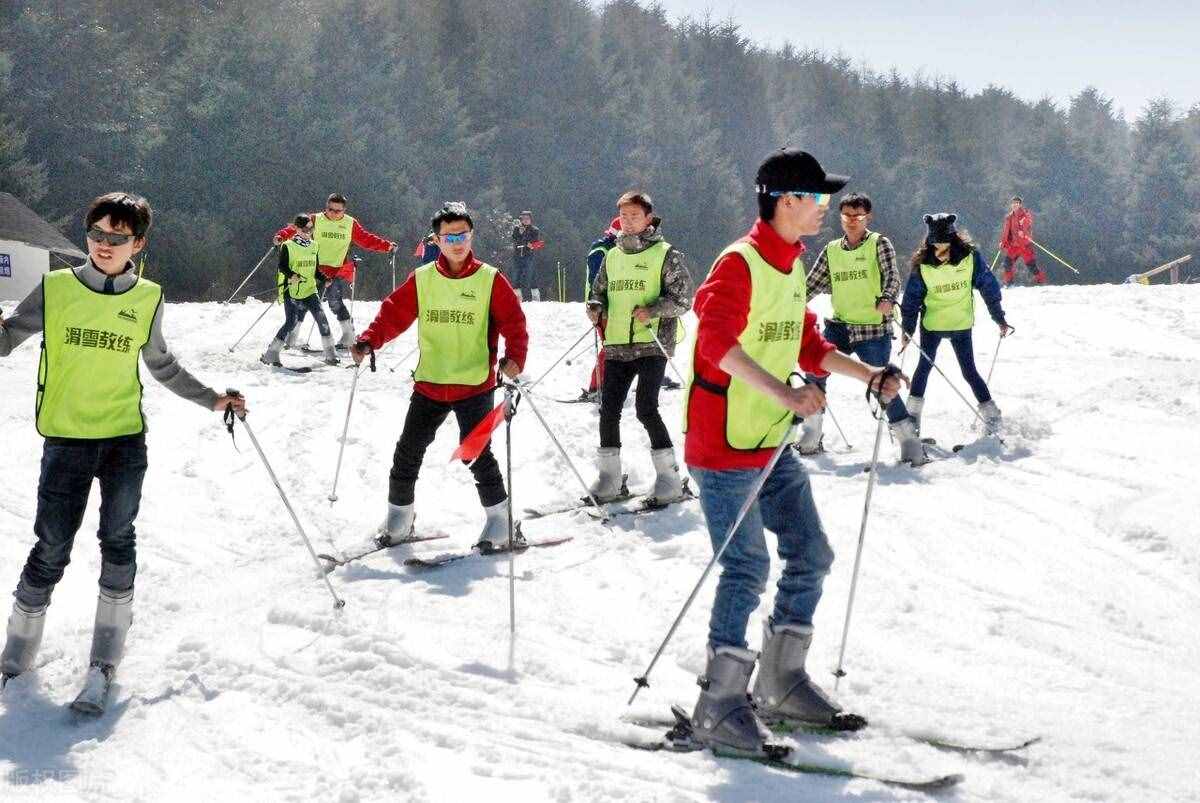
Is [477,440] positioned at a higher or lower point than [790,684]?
higher

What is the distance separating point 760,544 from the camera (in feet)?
11.7

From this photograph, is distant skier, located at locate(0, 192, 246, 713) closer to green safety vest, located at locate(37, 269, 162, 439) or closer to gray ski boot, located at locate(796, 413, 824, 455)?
green safety vest, located at locate(37, 269, 162, 439)

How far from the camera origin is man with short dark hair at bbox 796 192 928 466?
25.8 ft

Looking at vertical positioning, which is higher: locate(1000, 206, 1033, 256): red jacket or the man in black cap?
locate(1000, 206, 1033, 256): red jacket

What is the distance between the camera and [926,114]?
60094 mm

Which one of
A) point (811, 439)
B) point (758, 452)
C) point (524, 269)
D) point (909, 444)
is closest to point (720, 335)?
point (758, 452)

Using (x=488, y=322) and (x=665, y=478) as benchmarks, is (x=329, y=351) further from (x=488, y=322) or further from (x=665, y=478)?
(x=488, y=322)

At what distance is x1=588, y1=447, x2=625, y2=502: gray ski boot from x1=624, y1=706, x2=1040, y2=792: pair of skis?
3425 mm

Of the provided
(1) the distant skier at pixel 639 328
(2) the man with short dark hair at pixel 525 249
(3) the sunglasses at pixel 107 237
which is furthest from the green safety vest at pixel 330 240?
(3) the sunglasses at pixel 107 237

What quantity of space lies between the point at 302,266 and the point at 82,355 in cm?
868

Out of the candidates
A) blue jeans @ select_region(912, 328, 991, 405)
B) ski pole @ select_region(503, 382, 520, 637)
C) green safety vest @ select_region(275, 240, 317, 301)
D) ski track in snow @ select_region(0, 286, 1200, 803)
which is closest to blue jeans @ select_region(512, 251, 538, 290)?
green safety vest @ select_region(275, 240, 317, 301)

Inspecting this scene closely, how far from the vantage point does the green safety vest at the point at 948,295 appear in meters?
8.37

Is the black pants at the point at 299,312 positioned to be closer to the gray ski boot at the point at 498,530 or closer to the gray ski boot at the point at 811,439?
the gray ski boot at the point at 811,439

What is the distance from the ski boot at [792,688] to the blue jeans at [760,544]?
2.2 inches
